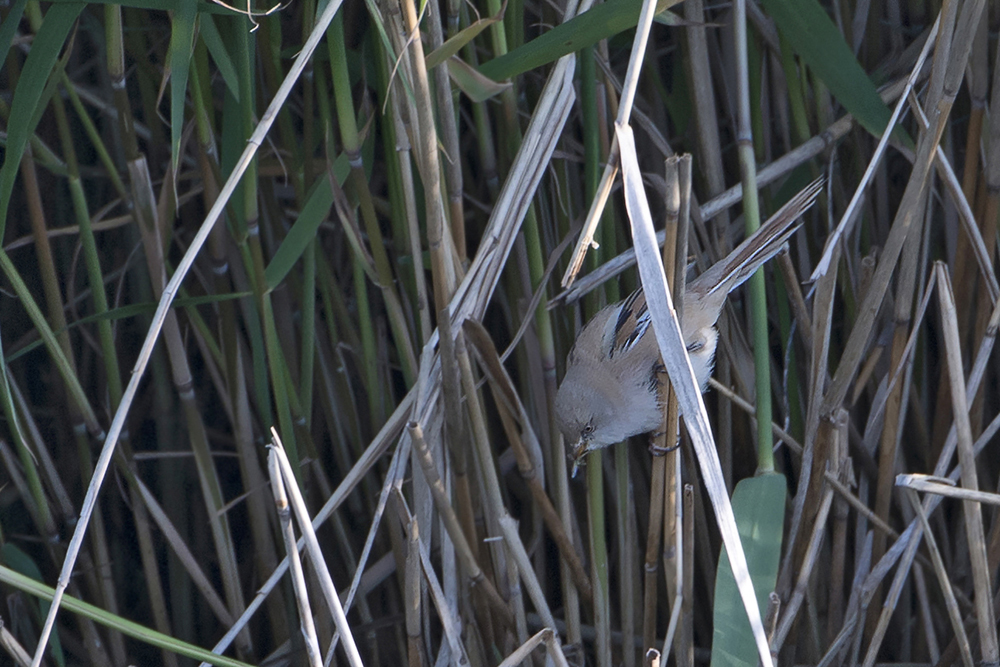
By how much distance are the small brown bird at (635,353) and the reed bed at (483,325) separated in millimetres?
47

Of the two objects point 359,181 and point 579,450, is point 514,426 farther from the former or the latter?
point 359,181

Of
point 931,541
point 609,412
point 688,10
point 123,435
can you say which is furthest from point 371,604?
point 688,10

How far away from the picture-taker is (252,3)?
116 cm

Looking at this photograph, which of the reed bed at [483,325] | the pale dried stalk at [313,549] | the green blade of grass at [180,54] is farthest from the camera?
the reed bed at [483,325]

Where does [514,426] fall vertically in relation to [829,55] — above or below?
below

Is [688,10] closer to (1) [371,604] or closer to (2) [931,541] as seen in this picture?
(2) [931,541]

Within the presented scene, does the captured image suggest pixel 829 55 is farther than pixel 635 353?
No

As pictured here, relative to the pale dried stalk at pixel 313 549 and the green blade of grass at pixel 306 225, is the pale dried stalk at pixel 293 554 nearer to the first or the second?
the pale dried stalk at pixel 313 549

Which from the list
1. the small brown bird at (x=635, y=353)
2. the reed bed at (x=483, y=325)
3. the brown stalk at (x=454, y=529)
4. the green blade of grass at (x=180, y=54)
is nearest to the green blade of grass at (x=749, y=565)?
the reed bed at (x=483, y=325)

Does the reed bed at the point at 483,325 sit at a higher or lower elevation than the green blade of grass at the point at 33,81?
lower

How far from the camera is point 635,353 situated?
4.64 feet

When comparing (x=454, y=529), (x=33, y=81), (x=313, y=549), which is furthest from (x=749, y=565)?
(x=33, y=81)

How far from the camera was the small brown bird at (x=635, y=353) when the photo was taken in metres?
1.26

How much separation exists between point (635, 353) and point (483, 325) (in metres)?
0.26
